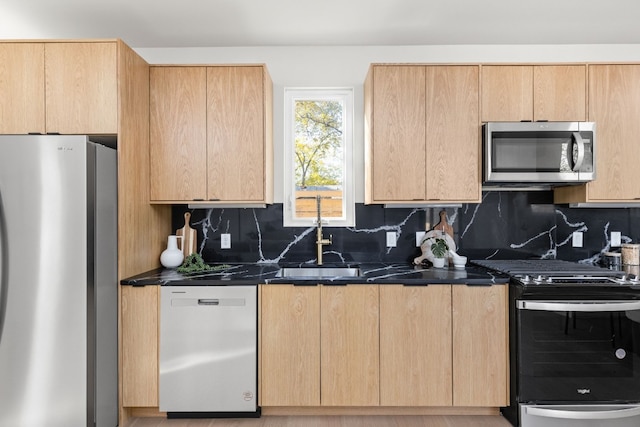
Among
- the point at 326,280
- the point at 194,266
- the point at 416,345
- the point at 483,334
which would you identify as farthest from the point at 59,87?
the point at 483,334

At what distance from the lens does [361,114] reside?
3018mm

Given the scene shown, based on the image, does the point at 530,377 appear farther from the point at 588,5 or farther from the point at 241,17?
the point at 241,17

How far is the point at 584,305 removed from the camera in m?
2.18

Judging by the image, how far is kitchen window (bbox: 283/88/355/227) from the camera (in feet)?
9.98

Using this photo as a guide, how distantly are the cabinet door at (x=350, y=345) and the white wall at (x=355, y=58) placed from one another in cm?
93

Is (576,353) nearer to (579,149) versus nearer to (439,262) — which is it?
(439,262)

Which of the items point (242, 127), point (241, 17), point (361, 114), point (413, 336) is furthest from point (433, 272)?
point (241, 17)

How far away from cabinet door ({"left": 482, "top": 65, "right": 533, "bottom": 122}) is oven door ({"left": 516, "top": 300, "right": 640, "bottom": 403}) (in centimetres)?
120

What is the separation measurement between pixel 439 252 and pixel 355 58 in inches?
62.4

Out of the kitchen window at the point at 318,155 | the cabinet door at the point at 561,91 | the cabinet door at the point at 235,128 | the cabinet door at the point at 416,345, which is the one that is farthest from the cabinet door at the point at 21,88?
the cabinet door at the point at 561,91

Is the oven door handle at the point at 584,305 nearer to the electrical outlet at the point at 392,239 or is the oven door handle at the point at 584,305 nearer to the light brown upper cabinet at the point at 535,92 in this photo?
the electrical outlet at the point at 392,239

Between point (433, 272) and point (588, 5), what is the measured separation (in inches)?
75.4

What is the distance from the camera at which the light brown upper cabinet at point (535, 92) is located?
258 cm

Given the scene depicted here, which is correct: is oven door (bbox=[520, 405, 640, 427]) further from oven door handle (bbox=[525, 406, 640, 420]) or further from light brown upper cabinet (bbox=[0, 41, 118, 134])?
light brown upper cabinet (bbox=[0, 41, 118, 134])
